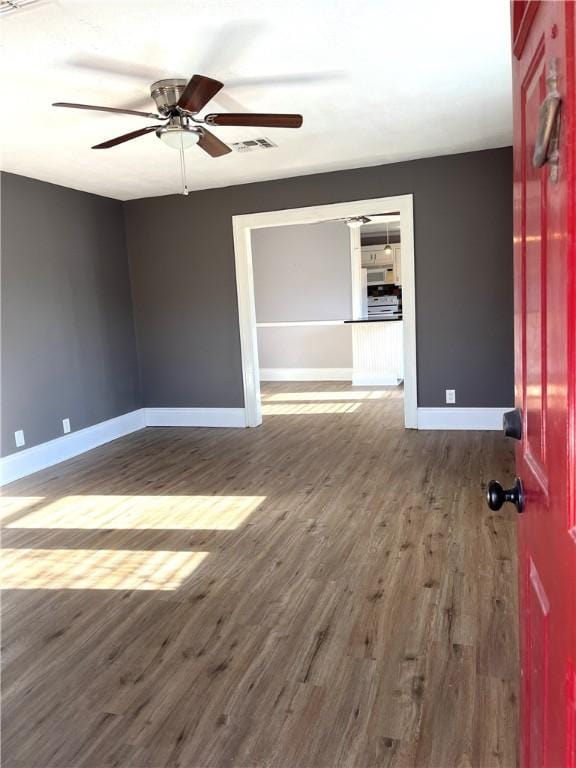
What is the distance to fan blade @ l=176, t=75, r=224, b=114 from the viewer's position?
2301 millimetres

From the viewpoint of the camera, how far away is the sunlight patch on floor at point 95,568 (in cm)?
247

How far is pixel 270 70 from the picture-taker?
2678 mm

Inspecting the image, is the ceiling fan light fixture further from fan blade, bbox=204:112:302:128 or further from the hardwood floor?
the hardwood floor

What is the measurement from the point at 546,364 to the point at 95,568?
248 centimetres

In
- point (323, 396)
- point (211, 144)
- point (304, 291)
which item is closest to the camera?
point (211, 144)

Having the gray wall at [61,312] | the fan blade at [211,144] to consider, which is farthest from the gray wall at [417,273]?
the fan blade at [211,144]

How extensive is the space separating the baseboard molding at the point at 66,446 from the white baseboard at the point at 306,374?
129 inches

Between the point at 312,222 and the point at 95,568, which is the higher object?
the point at 312,222

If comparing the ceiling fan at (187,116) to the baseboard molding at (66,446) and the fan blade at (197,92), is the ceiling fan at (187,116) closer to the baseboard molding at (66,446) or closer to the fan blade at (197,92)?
the fan blade at (197,92)

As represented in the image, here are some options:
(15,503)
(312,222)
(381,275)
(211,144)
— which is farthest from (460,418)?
(381,275)

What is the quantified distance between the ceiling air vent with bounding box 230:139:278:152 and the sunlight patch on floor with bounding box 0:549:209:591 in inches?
112

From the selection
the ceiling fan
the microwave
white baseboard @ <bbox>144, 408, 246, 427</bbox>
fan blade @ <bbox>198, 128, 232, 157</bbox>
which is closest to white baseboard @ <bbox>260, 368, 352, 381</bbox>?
the microwave

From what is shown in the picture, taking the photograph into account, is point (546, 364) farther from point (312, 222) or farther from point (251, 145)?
point (312, 222)

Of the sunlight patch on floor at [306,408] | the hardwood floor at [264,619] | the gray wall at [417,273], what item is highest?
the gray wall at [417,273]
